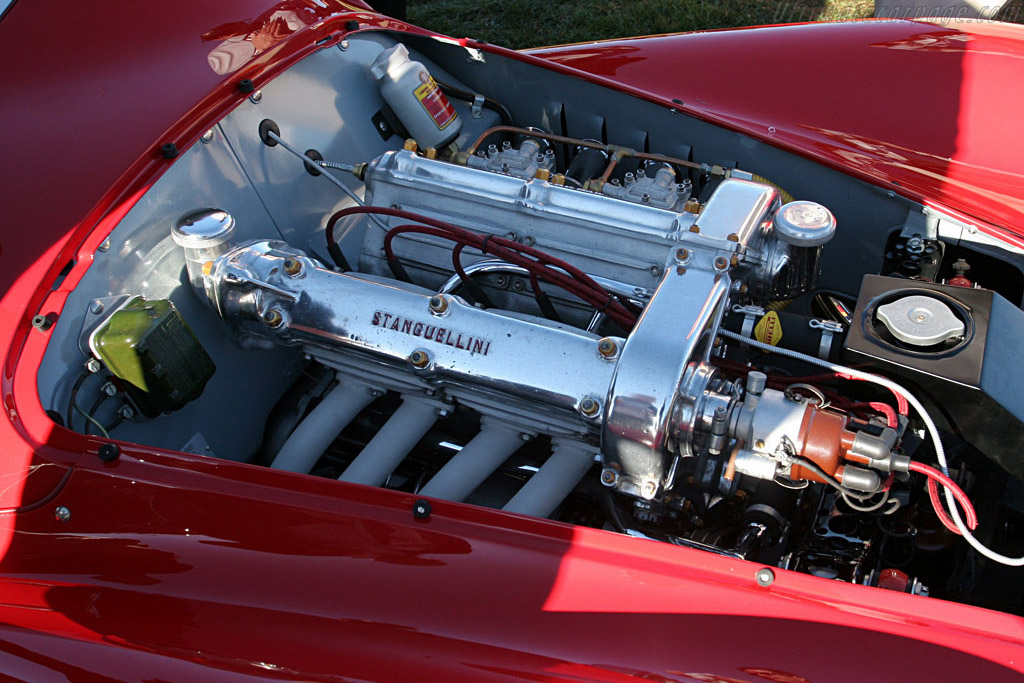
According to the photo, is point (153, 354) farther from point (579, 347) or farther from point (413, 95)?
point (413, 95)

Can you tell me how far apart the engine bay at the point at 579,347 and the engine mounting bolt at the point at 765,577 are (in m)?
0.27

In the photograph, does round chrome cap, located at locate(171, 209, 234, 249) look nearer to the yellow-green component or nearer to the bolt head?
the yellow-green component

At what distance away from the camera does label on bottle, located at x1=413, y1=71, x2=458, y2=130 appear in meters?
2.57

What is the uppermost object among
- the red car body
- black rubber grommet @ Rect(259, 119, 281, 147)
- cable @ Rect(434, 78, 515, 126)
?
black rubber grommet @ Rect(259, 119, 281, 147)

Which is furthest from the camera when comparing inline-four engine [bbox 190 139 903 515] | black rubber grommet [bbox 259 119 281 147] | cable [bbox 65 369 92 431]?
black rubber grommet [bbox 259 119 281 147]

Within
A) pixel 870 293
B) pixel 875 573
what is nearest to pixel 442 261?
pixel 870 293

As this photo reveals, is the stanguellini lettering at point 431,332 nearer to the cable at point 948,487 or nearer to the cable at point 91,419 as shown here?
the cable at point 91,419

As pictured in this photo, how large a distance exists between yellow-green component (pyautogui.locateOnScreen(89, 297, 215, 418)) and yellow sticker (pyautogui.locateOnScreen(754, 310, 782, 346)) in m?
1.21

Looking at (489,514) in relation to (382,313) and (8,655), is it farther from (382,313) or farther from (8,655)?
(8,655)

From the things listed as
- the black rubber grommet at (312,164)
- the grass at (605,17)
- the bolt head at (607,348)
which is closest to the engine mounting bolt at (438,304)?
the bolt head at (607,348)

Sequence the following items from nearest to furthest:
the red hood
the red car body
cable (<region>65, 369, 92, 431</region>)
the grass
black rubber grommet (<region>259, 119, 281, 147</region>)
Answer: the red car body → cable (<region>65, 369, 92, 431</region>) → black rubber grommet (<region>259, 119, 281, 147</region>) → the red hood → the grass

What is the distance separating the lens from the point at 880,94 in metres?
2.62

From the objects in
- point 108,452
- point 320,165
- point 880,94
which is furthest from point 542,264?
point 880,94

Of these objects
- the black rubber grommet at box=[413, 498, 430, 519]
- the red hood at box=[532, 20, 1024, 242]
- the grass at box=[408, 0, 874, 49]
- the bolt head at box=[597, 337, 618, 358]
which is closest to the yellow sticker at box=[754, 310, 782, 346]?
the bolt head at box=[597, 337, 618, 358]
